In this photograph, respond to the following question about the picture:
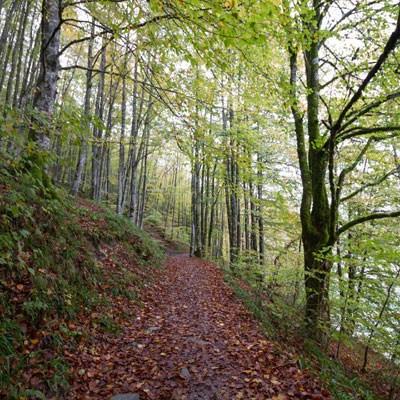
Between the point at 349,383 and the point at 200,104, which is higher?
the point at 200,104

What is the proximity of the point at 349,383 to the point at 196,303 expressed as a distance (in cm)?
359

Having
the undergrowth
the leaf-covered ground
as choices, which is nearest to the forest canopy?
the undergrowth

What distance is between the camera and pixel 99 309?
470 centimetres

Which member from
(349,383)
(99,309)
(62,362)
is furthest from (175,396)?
(349,383)

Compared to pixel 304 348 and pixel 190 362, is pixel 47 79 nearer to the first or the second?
pixel 190 362

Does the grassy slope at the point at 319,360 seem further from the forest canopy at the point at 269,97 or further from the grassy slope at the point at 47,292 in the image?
the grassy slope at the point at 47,292

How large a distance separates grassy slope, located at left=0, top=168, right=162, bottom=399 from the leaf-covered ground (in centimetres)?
29

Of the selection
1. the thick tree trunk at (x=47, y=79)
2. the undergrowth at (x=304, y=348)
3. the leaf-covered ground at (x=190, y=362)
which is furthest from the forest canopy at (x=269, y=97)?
the leaf-covered ground at (x=190, y=362)

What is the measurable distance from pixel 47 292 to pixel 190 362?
2387 millimetres

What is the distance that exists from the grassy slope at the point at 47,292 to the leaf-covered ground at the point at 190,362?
0.29 m

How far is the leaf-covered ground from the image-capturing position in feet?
10.2

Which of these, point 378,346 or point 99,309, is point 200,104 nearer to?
point 99,309

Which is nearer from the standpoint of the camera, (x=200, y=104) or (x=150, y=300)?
(x=200, y=104)

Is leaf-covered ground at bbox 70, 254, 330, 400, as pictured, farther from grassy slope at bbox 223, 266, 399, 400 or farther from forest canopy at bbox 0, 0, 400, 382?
forest canopy at bbox 0, 0, 400, 382
